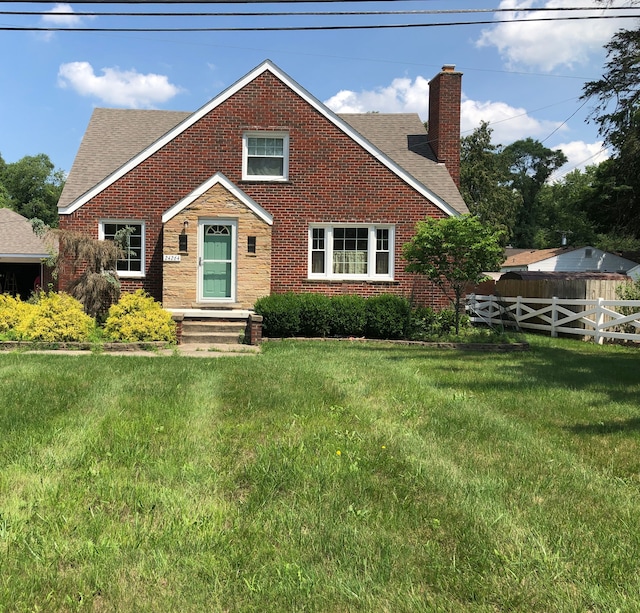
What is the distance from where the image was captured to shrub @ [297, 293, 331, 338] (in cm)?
1353

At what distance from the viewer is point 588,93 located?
2322 cm

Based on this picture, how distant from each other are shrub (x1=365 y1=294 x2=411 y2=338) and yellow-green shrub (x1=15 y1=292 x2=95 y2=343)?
6.71 meters

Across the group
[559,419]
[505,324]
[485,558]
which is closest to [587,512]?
[485,558]

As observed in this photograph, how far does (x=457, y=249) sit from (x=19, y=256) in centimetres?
1774

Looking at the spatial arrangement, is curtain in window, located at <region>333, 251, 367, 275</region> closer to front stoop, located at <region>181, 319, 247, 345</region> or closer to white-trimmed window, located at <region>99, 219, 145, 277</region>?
front stoop, located at <region>181, 319, 247, 345</region>

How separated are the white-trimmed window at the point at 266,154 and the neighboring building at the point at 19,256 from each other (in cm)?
1066

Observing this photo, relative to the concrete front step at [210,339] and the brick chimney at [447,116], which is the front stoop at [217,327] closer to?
the concrete front step at [210,339]

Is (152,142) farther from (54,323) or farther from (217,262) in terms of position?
(54,323)

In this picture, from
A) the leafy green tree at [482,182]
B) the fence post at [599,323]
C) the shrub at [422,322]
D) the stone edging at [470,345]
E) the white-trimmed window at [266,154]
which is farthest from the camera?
the leafy green tree at [482,182]

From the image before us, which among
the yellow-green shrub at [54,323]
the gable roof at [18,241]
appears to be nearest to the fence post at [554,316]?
the yellow-green shrub at [54,323]

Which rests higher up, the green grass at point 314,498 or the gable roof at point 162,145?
the gable roof at point 162,145

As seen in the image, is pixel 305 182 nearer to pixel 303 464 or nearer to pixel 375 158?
pixel 375 158

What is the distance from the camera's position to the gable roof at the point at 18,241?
2194 cm

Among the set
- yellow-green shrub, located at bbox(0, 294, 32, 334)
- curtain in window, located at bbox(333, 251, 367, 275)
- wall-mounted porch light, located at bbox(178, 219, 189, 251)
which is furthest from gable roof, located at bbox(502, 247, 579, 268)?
yellow-green shrub, located at bbox(0, 294, 32, 334)
